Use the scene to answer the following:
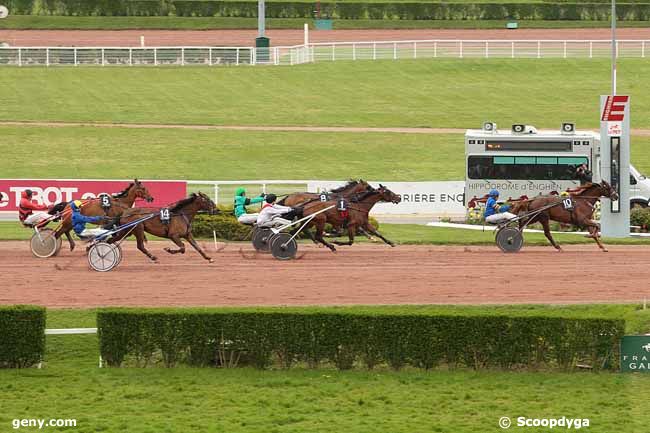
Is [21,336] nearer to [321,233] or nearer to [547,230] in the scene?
[321,233]

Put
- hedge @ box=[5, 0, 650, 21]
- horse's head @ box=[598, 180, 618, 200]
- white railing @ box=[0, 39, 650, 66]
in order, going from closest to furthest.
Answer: horse's head @ box=[598, 180, 618, 200] < white railing @ box=[0, 39, 650, 66] < hedge @ box=[5, 0, 650, 21]

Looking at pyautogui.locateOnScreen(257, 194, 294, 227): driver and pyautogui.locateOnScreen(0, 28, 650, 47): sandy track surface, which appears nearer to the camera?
pyautogui.locateOnScreen(257, 194, 294, 227): driver

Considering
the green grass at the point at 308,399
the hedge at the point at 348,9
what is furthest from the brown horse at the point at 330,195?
the hedge at the point at 348,9

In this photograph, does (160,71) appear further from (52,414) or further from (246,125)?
(52,414)

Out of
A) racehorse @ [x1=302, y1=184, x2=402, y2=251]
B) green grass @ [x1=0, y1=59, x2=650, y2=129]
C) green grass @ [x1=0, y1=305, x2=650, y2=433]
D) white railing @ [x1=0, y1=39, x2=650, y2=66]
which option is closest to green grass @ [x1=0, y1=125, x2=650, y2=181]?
green grass @ [x1=0, y1=59, x2=650, y2=129]

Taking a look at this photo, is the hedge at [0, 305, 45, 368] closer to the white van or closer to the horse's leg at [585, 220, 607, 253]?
the horse's leg at [585, 220, 607, 253]

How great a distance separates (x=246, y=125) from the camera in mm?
46344

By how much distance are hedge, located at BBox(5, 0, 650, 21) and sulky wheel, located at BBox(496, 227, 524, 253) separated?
3970 cm

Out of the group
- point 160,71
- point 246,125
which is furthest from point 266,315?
point 160,71

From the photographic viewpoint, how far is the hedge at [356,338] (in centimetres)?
1639

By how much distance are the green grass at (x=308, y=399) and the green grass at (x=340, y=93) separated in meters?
29.4

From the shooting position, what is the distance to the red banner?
30.8 m

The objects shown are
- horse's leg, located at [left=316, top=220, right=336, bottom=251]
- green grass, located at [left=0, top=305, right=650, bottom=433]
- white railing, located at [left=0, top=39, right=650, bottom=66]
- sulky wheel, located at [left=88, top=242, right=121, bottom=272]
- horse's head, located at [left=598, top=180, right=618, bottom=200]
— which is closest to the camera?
green grass, located at [left=0, top=305, right=650, bottom=433]

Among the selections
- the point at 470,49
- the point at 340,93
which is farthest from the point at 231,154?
the point at 470,49
